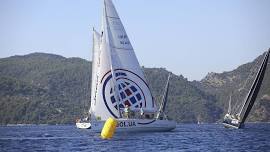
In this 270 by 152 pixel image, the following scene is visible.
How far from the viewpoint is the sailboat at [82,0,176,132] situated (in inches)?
3002

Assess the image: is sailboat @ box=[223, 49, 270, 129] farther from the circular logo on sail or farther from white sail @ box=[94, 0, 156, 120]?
the circular logo on sail

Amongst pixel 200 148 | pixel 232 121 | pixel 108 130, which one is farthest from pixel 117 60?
pixel 232 121

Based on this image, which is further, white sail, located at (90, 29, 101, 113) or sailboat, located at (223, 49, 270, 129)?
sailboat, located at (223, 49, 270, 129)

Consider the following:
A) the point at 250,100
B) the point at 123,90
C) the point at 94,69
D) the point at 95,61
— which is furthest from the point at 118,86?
the point at 250,100

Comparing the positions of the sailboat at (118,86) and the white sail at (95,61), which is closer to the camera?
the sailboat at (118,86)

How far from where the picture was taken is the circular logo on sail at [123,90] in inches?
3022

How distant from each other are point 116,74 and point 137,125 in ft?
22.0

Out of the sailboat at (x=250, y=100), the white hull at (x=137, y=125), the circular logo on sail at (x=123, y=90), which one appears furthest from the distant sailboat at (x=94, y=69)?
the sailboat at (x=250, y=100)

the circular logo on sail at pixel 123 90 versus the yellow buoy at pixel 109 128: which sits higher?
the circular logo on sail at pixel 123 90

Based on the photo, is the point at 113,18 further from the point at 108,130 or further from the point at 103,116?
the point at 108,130

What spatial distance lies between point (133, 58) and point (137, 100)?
5268mm

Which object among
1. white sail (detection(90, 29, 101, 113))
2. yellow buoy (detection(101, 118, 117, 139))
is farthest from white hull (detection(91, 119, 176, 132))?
yellow buoy (detection(101, 118, 117, 139))

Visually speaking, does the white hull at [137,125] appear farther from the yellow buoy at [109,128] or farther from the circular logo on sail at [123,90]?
the yellow buoy at [109,128]

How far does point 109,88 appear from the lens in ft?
253
